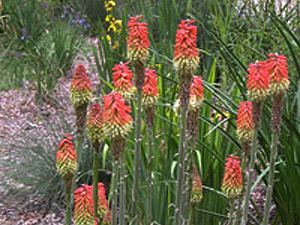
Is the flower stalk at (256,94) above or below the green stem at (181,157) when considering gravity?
above

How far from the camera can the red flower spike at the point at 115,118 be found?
1491mm

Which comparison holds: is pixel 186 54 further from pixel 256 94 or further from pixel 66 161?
pixel 66 161

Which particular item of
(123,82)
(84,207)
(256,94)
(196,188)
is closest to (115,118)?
(123,82)

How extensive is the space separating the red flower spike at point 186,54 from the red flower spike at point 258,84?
7.8 inches

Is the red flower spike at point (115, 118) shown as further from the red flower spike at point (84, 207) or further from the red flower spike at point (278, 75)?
the red flower spike at point (278, 75)

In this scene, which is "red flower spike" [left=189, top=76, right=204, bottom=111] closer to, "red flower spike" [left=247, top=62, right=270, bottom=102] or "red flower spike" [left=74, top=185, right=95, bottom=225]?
"red flower spike" [left=247, top=62, right=270, bottom=102]

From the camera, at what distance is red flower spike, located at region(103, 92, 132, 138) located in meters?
1.49

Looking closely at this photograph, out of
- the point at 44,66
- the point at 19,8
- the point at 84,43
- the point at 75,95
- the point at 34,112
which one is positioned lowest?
the point at 75,95

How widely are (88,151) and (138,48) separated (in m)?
2.55

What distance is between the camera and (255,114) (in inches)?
60.0

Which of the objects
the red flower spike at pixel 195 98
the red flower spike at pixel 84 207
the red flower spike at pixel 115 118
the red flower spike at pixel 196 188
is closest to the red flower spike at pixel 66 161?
the red flower spike at pixel 84 207

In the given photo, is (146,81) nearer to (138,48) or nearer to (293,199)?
(138,48)

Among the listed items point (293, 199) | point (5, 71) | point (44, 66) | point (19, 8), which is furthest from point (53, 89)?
point (293, 199)

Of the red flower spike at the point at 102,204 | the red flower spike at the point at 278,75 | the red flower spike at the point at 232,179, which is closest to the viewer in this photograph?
the red flower spike at the point at 278,75
